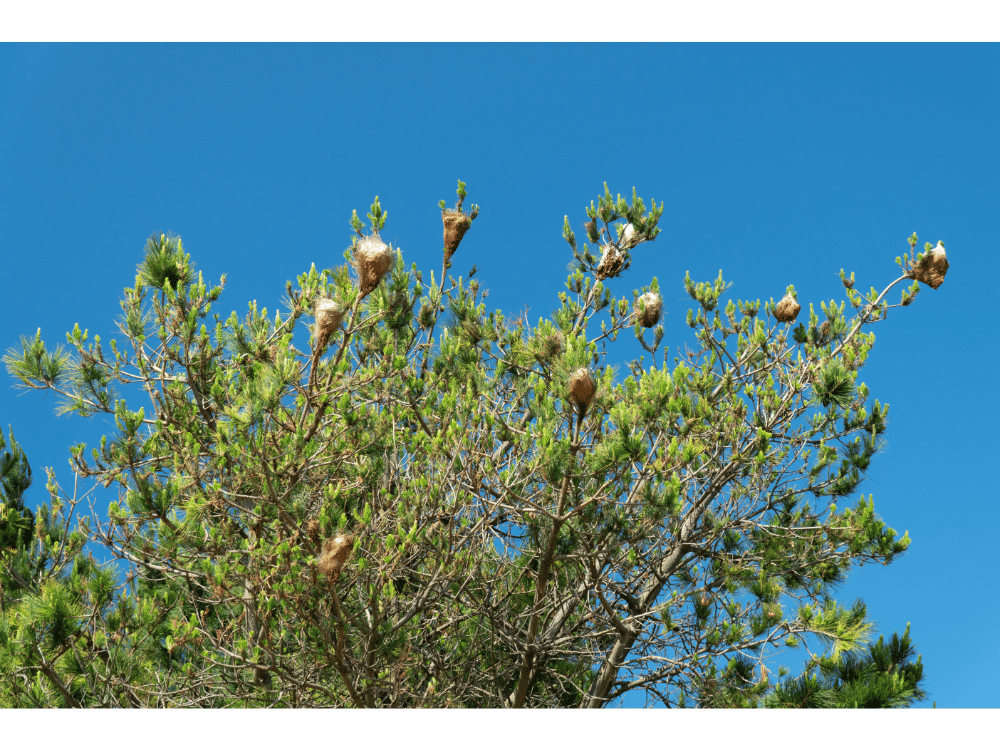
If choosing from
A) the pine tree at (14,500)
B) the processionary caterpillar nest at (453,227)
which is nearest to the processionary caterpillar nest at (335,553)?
the processionary caterpillar nest at (453,227)

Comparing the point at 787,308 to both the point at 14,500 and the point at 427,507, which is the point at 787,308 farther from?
the point at 14,500

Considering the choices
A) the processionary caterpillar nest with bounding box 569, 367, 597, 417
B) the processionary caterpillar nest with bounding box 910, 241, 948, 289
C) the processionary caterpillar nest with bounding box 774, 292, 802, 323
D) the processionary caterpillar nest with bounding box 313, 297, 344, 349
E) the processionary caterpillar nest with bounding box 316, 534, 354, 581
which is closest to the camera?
the processionary caterpillar nest with bounding box 569, 367, 597, 417

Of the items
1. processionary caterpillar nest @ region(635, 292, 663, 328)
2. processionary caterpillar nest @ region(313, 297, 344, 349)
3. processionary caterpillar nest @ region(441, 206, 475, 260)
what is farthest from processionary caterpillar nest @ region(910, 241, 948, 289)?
processionary caterpillar nest @ region(313, 297, 344, 349)

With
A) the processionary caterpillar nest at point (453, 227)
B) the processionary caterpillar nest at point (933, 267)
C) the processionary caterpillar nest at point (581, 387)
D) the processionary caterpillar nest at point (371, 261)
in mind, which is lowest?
the processionary caterpillar nest at point (581, 387)

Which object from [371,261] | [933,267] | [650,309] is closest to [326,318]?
[371,261]

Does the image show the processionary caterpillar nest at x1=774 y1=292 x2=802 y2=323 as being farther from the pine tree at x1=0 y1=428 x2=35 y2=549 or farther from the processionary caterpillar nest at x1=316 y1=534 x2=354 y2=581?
the pine tree at x1=0 y1=428 x2=35 y2=549

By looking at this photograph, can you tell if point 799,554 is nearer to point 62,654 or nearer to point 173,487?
point 173,487

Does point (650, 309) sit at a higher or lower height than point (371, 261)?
higher

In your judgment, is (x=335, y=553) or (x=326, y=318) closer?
(x=335, y=553)

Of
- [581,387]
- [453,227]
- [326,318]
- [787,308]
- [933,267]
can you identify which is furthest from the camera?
[787,308]

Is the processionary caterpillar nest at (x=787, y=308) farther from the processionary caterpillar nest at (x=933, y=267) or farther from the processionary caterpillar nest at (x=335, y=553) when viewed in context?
the processionary caterpillar nest at (x=335, y=553)

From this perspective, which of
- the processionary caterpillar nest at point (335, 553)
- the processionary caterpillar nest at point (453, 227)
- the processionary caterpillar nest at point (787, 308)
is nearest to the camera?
the processionary caterpillar nest at point (335, 553)

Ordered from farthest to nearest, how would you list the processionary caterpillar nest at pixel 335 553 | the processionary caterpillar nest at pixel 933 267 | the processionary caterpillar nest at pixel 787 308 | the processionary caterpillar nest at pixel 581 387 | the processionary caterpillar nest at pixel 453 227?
the processionary caterpillar nest at pixel 787 308
the processionary caterpillar nest at pixel 933 267
the processionary caterpillar nest at pixel 453 227
the processionary caterpillar nest at pixel 335 553
the processionary caterpillar nest at pixel 581 387

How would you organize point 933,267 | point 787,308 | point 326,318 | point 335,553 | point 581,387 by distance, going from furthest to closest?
point 787,308 < point 933,267 < point 326,318 < point 335,553 < point 581,387
